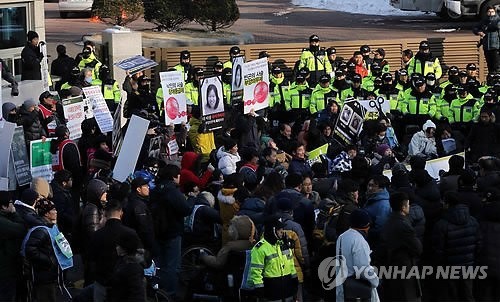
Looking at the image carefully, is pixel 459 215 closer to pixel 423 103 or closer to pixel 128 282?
pixel 128 282

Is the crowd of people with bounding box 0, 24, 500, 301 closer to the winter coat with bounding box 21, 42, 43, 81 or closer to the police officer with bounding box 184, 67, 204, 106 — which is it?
the police officer with bounding box 184, 67, 204, 106

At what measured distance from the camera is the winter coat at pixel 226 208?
42.7 ft

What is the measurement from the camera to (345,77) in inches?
829

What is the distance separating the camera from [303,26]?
3631 centimetres

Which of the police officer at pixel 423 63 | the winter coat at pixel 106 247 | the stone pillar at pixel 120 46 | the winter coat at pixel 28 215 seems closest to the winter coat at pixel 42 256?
the winter coat at pixel 28 215

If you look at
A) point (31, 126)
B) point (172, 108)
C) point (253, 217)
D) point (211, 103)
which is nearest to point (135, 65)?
point (172, 108)

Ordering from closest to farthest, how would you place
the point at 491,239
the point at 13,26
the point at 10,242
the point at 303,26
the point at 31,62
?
the point at 10,242 → the point at 491,239 → the point at 31,62 → the point at 13,26 → the point at 303,26

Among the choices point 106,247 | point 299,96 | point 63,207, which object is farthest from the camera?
point 299,96

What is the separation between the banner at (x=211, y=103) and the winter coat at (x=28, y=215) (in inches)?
229

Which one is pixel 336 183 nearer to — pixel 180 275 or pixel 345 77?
pixel 180 275

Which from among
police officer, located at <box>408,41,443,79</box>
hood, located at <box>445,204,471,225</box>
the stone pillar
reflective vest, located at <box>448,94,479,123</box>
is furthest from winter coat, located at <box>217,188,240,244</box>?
police officer, located at <box>408,41,443,79</box>

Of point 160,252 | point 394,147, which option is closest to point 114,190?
point 160,252

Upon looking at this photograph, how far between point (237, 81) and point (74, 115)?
273cm

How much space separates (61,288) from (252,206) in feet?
7.38
